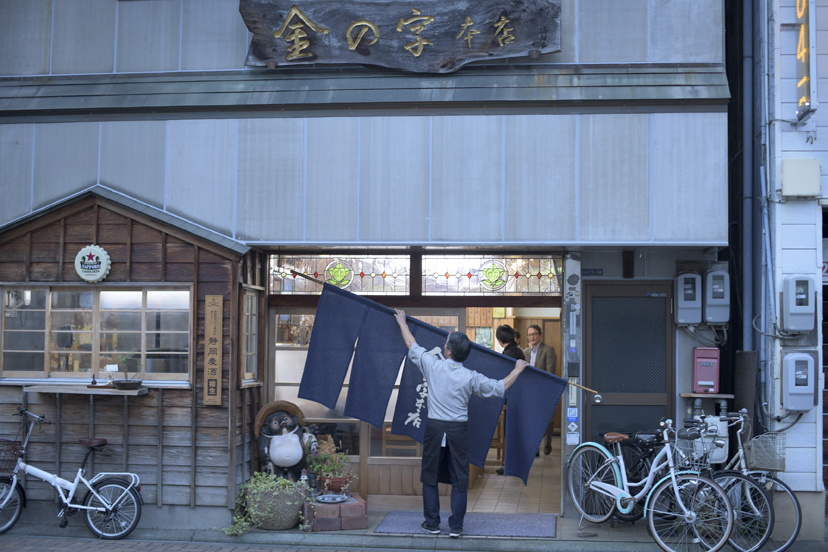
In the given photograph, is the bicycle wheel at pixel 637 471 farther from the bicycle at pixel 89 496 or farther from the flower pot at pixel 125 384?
the flower pot at pixel 125 384

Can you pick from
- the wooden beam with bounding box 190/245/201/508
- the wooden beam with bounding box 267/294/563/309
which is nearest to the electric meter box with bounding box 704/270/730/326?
the wooden beam with bounding box 267/294/563/309

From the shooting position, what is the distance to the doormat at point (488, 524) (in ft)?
25.8

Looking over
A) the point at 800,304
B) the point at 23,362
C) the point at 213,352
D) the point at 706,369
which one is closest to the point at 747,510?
the point at 706,369

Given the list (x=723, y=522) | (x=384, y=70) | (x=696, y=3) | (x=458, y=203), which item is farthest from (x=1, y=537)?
(x=696, y=3)

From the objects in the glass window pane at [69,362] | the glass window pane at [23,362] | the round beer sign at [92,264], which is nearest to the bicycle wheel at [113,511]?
the glass window pane at [69,362]

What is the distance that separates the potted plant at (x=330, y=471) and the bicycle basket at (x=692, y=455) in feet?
12.0

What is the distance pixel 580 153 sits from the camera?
816 cm

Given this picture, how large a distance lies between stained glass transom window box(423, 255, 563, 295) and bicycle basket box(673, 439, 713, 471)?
89.1 inches

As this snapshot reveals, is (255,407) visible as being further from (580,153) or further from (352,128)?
(580,153)

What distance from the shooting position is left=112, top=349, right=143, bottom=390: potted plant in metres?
8.11

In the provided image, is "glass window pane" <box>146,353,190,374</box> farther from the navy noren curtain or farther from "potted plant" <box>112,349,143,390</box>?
the navy noren curtain

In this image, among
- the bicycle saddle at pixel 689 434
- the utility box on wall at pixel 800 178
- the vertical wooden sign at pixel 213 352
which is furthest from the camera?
the vertical wooden sign at pixel 213 352

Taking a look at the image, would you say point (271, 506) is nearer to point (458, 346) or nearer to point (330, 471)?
point (330, 471)

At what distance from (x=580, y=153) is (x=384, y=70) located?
247 centimetres
